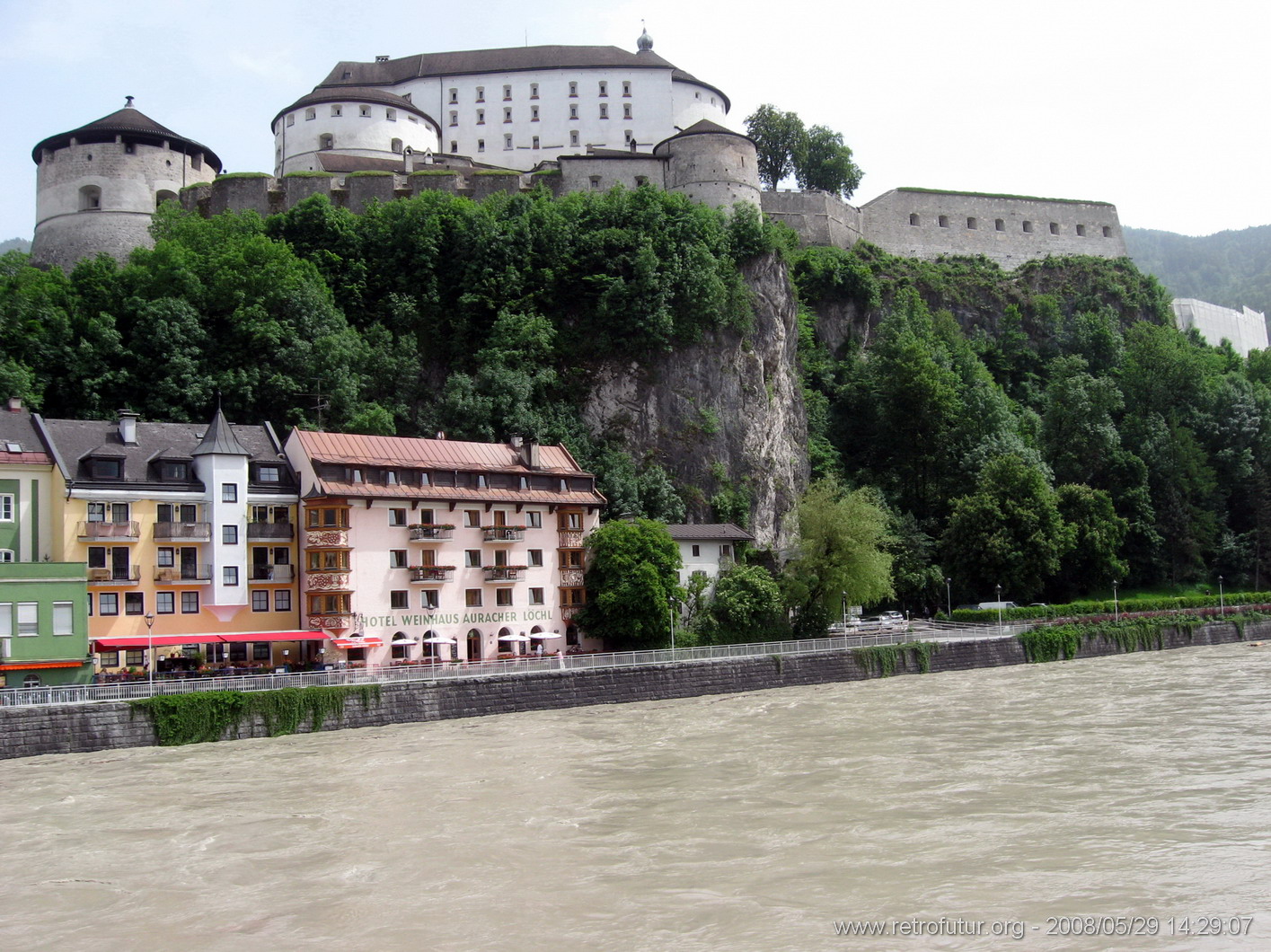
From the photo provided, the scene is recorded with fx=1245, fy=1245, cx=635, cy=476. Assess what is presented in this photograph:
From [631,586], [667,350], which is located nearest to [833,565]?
[631,586]

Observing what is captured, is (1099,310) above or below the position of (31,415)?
above

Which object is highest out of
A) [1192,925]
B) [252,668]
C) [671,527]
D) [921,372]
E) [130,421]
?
[921,372]

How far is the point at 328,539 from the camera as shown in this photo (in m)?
45.2

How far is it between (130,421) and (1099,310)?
7109cm

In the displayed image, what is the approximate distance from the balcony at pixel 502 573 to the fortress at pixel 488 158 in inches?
1136

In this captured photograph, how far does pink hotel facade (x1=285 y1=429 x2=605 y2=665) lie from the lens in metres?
45.4

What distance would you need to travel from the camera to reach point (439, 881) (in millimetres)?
18859

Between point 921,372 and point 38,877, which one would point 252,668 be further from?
point 921,372

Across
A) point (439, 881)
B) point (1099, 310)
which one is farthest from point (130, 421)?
point (1099, 310)

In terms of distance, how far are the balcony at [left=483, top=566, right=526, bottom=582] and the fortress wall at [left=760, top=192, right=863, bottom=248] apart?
40669 millimetres

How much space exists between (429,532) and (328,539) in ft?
13.2

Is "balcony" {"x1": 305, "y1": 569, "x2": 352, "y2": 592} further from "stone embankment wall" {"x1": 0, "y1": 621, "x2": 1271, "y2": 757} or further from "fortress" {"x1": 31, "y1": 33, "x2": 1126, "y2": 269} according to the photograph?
"fortress" {"x1": 31, "y1": 33, "x2": 1126, "y2": 269}

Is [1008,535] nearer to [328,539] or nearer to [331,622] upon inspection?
[328,539]

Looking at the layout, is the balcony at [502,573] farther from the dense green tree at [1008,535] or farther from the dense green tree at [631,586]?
the dense green tree at [1008,535]
